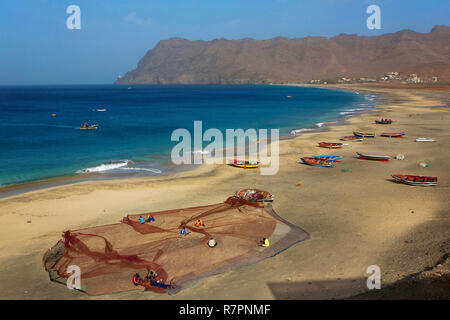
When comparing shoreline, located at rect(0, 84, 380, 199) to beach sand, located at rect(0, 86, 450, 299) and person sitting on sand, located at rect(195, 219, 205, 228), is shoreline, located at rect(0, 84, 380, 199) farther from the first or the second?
person sitting on sand, located at rect(195, 219, 205, 228)

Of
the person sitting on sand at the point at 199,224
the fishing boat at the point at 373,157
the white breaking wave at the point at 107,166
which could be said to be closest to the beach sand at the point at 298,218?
the fishing boat at the point at 373,157

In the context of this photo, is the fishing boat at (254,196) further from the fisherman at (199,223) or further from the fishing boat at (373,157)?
the fishing boat at (373,157)

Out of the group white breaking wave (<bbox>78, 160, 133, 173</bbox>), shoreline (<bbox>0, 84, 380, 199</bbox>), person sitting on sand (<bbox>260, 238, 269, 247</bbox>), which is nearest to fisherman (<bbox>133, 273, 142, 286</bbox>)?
person sitting on sand (<bbox>260, 238, 269, 247</bbox>)

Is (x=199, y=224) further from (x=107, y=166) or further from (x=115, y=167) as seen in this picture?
(x=107, y=166)

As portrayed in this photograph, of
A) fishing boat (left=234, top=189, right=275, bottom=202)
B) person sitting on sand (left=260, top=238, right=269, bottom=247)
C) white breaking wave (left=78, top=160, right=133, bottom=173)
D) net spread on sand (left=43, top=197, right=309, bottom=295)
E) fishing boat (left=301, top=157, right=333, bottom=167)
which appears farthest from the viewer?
white breaking wave (left=78, top=160, right=133, bottom=173)

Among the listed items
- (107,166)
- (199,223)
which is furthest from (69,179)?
(199,223)
